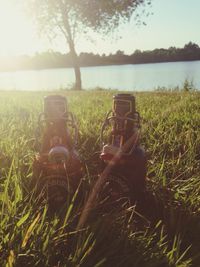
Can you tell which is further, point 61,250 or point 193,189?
point 193,189

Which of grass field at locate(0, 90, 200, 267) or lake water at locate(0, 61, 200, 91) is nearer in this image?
grass field at locate(0, 90, 200, 267)

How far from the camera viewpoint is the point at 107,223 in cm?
236

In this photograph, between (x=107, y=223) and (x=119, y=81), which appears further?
(x=119, y=81)

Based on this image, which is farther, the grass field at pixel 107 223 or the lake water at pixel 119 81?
the lake water at pixel 119 81

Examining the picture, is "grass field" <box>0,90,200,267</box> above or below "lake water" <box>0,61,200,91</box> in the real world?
above

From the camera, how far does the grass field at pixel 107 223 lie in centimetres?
198

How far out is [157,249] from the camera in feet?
7.24

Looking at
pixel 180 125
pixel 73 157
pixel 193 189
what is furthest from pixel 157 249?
pixel 180 125

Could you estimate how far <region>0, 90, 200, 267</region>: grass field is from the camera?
6.50 ft

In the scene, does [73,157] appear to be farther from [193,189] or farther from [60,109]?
[193,189]

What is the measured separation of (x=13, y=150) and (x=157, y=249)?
1793 mm

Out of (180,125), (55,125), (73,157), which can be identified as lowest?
(180,125)

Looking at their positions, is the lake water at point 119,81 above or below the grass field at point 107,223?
below

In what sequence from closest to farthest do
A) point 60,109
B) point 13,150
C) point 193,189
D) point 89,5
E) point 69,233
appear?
point 69,233, point 60,109, point 193,189, point 13,150, point 89,5
